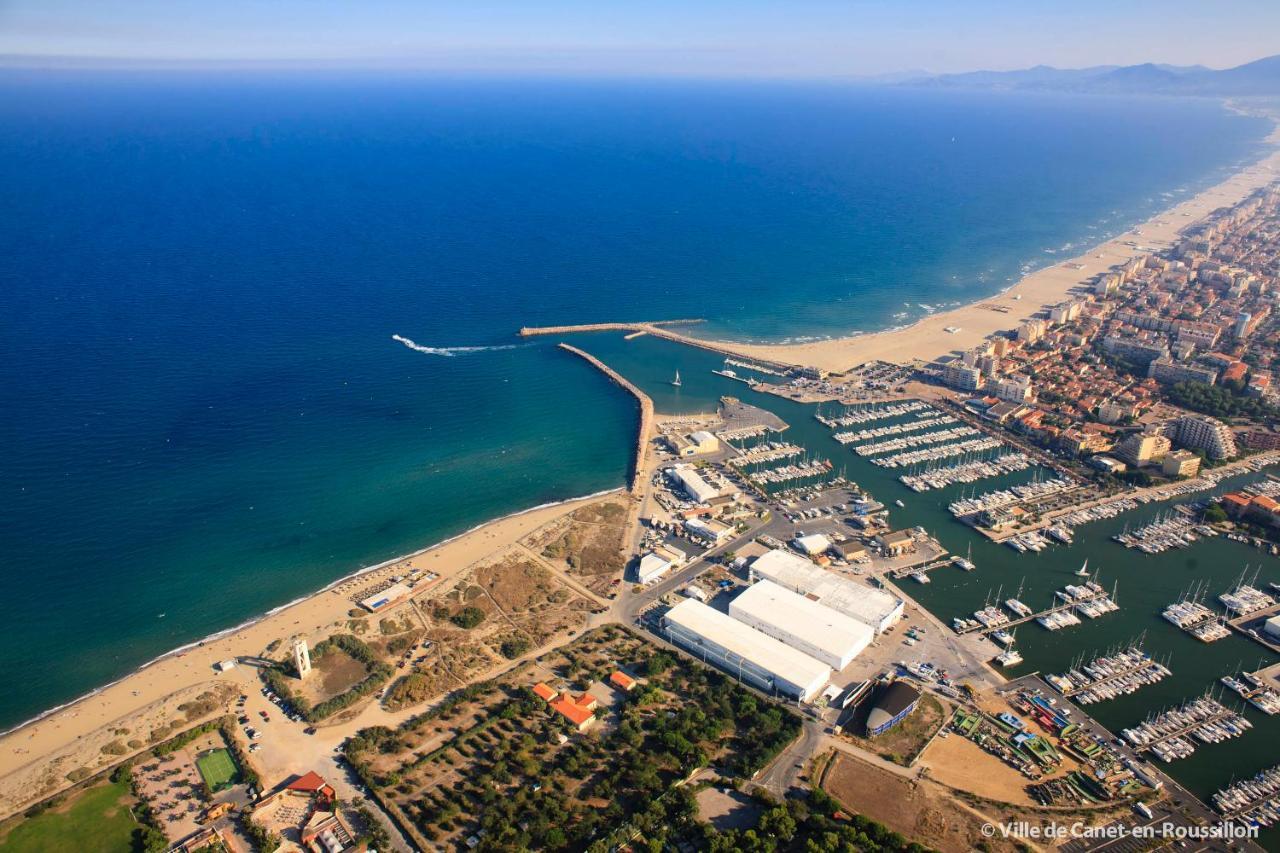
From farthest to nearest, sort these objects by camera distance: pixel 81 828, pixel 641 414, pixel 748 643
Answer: pixel 641 414, pixel 748 643, pixel 81 828

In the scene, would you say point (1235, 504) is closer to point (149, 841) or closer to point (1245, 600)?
point (1245, 600)

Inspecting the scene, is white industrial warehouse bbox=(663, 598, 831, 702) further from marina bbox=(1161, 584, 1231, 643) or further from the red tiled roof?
marina bbox=(1161, 584, 1231, 643)

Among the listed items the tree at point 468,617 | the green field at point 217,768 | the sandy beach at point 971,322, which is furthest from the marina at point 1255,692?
the green field at point 217,768

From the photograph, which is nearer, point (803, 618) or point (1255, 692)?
point (1255, 692)

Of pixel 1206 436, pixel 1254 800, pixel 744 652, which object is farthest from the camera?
pixel 1206 436

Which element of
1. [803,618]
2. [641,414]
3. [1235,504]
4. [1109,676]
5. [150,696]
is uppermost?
[1235,504]

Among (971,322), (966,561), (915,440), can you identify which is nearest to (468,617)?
(966,561)

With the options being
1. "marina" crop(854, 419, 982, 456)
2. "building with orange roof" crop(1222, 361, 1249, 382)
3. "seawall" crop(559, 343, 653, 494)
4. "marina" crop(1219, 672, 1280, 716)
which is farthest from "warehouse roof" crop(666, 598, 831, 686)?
"building with orange roof" crop(1222, 361, 1249, 382)
